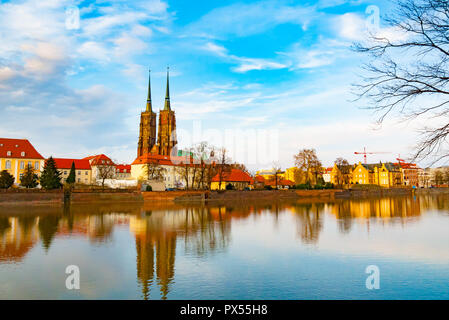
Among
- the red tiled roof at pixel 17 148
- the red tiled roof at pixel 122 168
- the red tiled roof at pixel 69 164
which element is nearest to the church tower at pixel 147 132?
the red tiled roof at pixel 122 168

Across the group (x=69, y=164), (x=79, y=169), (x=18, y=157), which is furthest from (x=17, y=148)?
(x=79, y=169)

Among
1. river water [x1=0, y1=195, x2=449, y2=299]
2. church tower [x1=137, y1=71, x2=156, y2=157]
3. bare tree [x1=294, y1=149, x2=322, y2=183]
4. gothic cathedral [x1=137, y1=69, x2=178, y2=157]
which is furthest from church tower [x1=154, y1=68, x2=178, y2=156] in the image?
river water [x1=0, y1=195, x2=449, y2=299]

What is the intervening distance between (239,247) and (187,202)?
138 feet

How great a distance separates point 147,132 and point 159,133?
5.13 meters

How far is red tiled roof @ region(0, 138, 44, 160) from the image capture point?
67.5 metres

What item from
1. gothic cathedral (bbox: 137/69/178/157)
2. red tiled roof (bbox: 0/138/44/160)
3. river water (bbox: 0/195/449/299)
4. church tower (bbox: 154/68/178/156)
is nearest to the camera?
river water (bbox: 0/195/449/299)

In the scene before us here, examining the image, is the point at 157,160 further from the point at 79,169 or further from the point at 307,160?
the point at 307,160

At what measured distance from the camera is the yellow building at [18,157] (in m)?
67.0

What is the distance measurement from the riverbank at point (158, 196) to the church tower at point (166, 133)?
64.2 metres

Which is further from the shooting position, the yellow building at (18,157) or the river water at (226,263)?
the yellow building at (18,157)

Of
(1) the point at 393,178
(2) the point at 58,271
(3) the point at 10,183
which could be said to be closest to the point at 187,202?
(3) the point at 10,183

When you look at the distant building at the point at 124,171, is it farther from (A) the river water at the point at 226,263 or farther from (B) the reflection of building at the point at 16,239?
(A) the river water at the point at 226,263

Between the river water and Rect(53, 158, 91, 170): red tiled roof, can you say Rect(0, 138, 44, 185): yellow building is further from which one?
the river water

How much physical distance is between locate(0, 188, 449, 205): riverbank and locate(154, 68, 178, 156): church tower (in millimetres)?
64203
